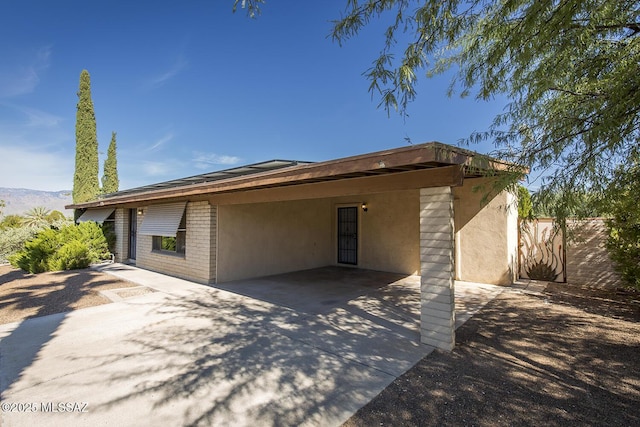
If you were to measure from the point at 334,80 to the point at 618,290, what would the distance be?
8688 millimetres

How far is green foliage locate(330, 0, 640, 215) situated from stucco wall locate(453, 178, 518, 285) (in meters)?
4.30

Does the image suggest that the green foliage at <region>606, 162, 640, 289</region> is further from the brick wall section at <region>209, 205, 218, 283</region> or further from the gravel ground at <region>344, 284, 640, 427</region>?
the brick wall section at <region>209, 205, 218, 283</region>

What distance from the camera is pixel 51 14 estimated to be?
8.20 meters

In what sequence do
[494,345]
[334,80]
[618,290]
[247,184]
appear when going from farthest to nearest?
1. [334,80]
2. [618,290]
3. [247,184]
4. [494,345]

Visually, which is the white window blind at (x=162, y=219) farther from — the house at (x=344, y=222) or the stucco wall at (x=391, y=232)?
the stucco wall at (x=391, y=232)

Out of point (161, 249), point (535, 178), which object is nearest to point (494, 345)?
point (535, 178)

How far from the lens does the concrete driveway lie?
2467mm

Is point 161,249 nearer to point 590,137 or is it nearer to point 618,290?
point 590,137

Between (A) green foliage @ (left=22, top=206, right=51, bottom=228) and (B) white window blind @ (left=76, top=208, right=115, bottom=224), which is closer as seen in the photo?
(B) white window blind @ (left=76, top=208, right=115, bottom=224)

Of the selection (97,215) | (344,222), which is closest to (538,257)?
(344,222)

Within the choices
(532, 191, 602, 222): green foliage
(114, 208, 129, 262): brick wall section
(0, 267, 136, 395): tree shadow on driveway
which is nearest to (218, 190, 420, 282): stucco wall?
(0, 267, 136, 395): tree shadow on driveway

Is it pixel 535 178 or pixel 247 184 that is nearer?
pixel 535 178

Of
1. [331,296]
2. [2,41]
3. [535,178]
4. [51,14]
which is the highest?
[51,14]

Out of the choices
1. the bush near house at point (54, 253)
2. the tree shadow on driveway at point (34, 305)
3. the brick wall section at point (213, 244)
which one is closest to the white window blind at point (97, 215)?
the bush near house at point (54, 253)
